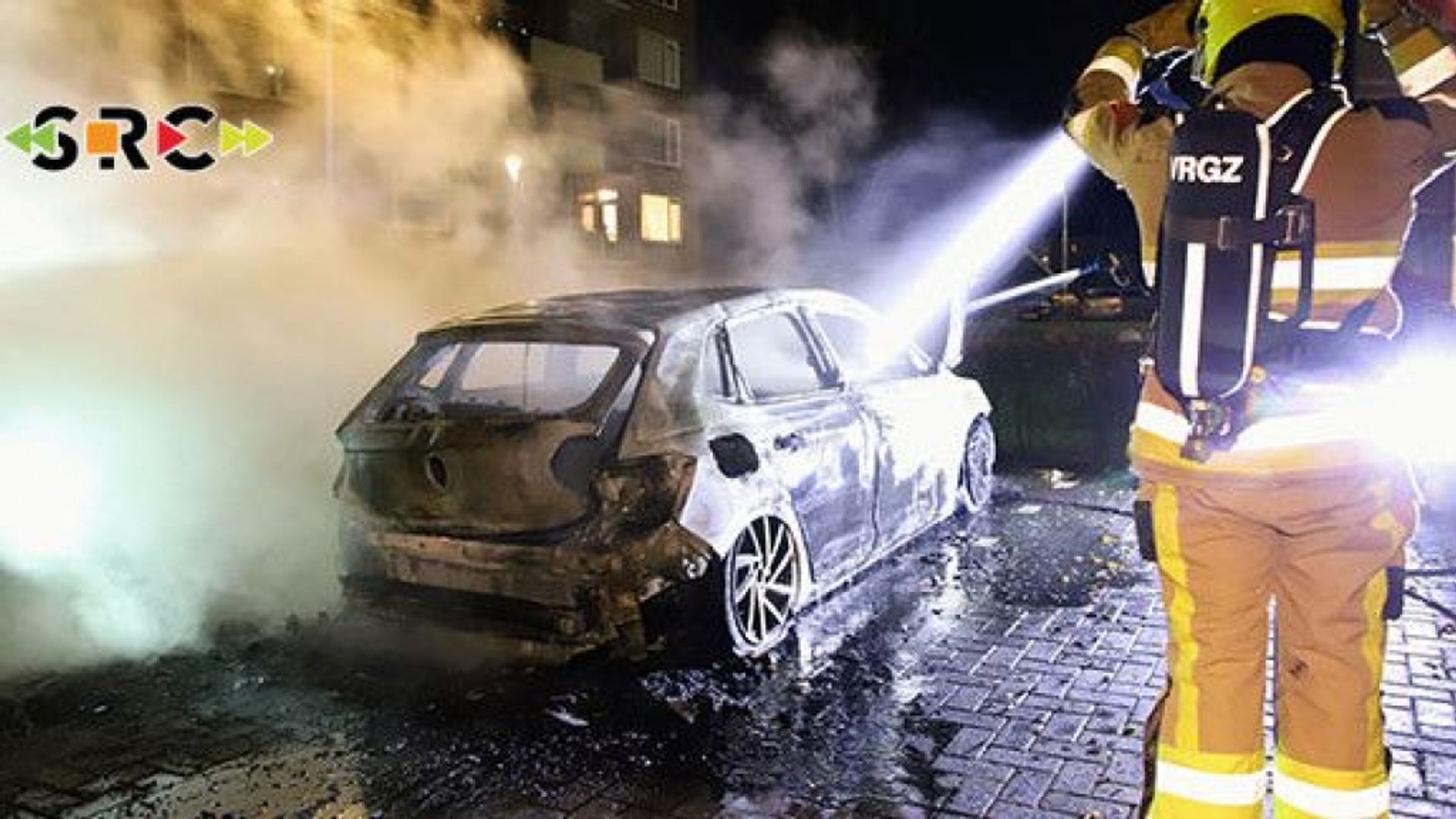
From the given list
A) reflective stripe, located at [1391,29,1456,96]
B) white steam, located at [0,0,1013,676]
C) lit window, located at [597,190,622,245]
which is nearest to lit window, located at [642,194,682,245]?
lit window, located at [597,190,622,245]

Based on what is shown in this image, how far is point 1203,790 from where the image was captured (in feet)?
8.57

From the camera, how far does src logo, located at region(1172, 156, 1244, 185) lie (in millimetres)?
2484

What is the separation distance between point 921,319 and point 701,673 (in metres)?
6.69

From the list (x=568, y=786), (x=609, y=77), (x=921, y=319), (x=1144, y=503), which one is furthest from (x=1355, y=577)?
(x=609, y=77)

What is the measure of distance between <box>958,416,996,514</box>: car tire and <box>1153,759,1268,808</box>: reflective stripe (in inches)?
186

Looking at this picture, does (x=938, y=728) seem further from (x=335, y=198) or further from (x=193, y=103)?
(x=193, y=103)

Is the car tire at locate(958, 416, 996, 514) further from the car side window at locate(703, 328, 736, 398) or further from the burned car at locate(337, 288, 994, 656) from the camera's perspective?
the car side window at locate(703, 328, 736, 398)

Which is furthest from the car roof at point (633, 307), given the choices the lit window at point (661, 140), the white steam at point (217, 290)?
the lit window at point (661, 140)

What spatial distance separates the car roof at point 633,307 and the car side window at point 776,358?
131 millimetres

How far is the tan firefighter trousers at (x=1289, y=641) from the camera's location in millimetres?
2584

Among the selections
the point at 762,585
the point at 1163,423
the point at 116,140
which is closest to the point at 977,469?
the point at 762,585

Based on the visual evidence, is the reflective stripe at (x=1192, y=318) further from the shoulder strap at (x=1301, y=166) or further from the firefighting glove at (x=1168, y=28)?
the firefighting glove at (x=1168, y=28)

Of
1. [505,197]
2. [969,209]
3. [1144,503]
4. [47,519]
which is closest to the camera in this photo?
[1144,503]

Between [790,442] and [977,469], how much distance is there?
2781mm
